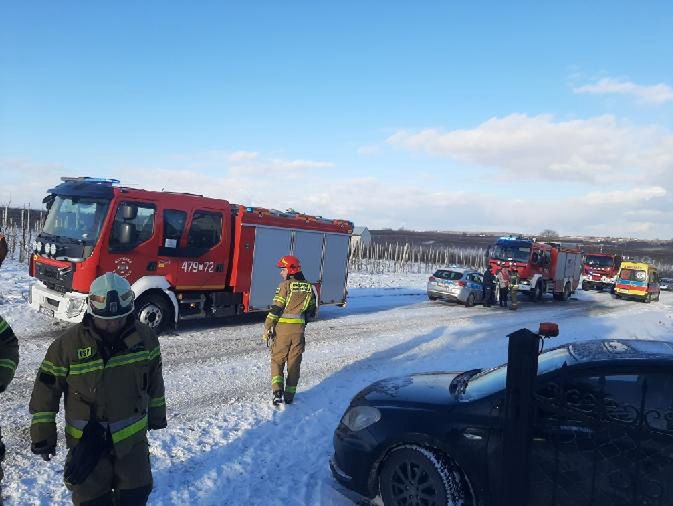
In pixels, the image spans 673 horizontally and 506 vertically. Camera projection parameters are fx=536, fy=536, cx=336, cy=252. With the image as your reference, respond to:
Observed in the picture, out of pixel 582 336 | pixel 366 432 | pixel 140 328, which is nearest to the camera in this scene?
pixel 140 328

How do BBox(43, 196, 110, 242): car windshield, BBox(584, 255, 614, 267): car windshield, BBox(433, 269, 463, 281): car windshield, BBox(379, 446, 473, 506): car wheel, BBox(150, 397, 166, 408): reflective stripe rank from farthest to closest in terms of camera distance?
BBox(584, 255, 614, 267): car windshield < BBox(433, 269, 463, 281): car windshield < BBox(43, 196, 110, 242): car windshield < BBox(379, 446, 473, 506): car wheel < BBox(150, 397, 166, 408): reflective stripe

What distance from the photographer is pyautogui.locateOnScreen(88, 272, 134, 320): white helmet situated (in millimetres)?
2867

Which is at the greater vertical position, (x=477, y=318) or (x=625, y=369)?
(x=625, y=369)

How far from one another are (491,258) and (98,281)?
2423 cm

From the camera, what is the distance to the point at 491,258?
2556cm

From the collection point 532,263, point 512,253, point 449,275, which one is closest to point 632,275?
point 532,263

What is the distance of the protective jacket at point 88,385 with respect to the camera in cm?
289

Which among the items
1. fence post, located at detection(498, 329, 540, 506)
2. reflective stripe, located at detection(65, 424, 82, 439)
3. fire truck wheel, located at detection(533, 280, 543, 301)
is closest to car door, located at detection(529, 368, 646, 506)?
fence post, located at detection(498, 329, 540, 506)

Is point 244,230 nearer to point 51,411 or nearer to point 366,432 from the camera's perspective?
point 366,432

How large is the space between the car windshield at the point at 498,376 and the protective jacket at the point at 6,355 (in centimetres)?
313

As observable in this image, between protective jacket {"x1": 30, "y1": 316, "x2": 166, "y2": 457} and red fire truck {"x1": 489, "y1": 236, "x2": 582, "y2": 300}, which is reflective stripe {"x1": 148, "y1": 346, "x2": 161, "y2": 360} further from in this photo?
red fire truck {"x1": 489, "y1": 236, "x2": 582, "y2": 300}

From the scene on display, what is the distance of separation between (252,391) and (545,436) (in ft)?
15.0

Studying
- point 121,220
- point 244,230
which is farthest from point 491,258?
point 121,220

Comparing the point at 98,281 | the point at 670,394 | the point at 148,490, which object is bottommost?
the point at 148,490
